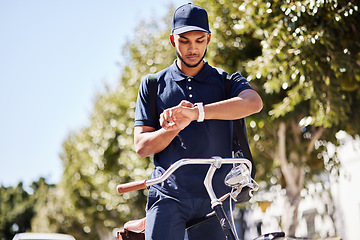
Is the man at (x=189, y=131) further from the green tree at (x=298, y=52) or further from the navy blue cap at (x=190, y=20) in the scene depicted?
the green tree at (x=298, y=52)

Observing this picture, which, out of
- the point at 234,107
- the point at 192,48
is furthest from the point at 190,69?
the point at 234,107

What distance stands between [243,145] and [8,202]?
6682 centimetres

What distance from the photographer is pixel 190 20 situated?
9.91ft

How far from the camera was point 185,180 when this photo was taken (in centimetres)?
298

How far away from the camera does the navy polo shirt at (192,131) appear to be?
2986 millimetres

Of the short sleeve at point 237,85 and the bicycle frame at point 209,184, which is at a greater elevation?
the short sleeve at point 237,85

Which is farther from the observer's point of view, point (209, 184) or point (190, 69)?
point (190, 69)

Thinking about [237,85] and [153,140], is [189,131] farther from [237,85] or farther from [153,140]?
[237,85]

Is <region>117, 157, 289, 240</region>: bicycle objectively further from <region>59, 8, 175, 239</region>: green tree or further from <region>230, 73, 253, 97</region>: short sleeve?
<region>59, 8, 175, 239</region>: green tree

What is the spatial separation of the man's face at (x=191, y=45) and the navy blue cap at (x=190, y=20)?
0.10 ft

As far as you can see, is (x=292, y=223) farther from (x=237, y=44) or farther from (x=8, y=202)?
(x=8, y=202)

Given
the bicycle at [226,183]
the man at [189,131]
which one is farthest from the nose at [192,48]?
the bicycle at [226,183]

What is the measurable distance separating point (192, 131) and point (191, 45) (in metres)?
0.47

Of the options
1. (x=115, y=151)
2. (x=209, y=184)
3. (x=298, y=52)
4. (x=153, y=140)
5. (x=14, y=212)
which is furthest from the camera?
(x=14, y=212)
